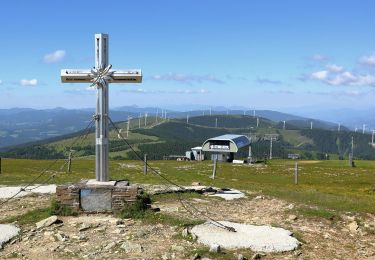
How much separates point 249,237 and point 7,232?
9.36 meters

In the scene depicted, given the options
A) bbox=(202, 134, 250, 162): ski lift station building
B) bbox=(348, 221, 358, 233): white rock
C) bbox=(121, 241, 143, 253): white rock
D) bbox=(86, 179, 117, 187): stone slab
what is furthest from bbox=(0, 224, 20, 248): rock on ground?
bbox=(202, 134, 250, 162): ski lift station building

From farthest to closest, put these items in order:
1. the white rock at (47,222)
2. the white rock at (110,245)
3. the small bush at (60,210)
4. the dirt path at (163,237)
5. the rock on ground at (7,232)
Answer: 1. the small bush at (60,210)
2. the white rock at (47,222)
3. the rock on ground at (7,232)
4. the white rock at (110,245)
5. the dirt path at (163,237)

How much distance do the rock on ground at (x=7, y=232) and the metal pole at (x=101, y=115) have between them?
4252 mm

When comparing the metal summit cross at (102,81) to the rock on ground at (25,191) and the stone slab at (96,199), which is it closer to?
the stone slab at (96,199)

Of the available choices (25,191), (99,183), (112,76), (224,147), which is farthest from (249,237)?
(224,147)

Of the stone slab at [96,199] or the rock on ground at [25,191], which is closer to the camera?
the stone slab at [96,199]

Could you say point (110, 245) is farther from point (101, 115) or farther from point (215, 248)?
point (101, 115)

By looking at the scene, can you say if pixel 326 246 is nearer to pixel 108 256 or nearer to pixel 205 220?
pixel 205 220

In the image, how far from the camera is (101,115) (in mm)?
20250

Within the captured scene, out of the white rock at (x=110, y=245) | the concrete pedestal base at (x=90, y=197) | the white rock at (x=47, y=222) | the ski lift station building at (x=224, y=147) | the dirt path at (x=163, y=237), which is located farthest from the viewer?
the ski lift station building at (x=224, y=147)

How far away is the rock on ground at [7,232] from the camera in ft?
53.1

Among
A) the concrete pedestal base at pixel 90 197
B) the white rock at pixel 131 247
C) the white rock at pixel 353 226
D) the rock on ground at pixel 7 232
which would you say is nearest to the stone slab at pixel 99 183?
the concrete pedestal base at pixel 90 197

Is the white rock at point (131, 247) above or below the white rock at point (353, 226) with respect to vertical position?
above

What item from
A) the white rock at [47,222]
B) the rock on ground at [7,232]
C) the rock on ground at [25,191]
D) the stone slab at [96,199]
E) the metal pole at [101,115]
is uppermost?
the metal pole at [101,115]
